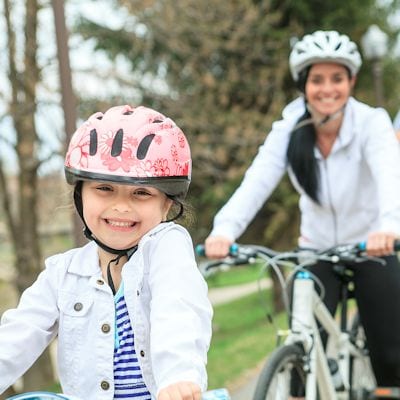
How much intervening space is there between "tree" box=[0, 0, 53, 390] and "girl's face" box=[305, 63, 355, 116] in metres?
5.68

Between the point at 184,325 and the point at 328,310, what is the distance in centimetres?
209

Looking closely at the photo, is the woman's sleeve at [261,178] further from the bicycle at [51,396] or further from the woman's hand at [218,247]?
the bicycle at [51,396]

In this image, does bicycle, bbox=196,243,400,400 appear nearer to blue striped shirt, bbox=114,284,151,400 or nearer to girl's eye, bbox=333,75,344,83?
girl's eye, bbox=333,75,344,83

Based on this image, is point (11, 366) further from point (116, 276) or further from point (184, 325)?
point (184, 325)

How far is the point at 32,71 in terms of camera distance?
9078 millimetres

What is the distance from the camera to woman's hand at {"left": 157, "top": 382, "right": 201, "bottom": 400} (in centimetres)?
168

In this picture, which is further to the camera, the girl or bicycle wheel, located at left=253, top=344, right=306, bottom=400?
bicycle wheel, located at left=253, top=344, right=306, bottom=400

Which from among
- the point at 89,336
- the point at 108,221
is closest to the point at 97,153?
the point at 108,221

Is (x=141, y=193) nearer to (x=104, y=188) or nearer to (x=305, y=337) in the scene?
(x=104, y=188)

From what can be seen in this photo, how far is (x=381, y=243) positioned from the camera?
10.4 ft

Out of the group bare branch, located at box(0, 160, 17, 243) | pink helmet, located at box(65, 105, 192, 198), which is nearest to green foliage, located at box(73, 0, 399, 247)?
bare branch, located at box(0, 160, 17, 243)

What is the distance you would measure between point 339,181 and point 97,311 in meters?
1.87

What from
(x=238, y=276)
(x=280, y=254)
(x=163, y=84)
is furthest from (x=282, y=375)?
(x=238, y=276)

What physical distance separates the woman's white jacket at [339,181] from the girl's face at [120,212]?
4.41 ft
